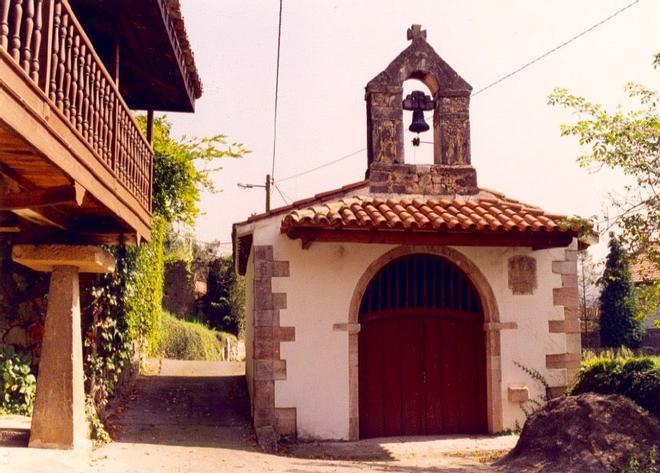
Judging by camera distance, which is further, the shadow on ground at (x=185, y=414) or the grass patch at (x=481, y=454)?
the shadow on ground at (x=185, y=414)

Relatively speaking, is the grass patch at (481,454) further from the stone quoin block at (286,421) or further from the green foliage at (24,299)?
the green foliage at (24,299)

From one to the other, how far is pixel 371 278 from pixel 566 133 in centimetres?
316

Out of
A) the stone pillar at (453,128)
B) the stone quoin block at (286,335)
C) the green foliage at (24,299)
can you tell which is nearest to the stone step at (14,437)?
the green foliage at (24,299)

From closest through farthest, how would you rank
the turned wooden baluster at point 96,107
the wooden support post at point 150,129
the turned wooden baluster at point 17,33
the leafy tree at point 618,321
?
the turned wooden baluster at point 17,33 < the turned wooden baluster at point 96,107 < the wooden support post at point 150,129 < the leafy tree at point 618,321

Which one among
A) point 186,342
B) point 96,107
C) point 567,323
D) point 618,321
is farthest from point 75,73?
point 618,321

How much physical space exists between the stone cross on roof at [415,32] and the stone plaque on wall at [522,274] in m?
3.40

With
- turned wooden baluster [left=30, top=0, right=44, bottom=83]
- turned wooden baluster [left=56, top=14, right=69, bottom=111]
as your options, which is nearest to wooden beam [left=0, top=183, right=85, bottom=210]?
turned wooden baluster [left=56, top=14, right=69, bottom=111]

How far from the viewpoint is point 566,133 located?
7824 millimetres

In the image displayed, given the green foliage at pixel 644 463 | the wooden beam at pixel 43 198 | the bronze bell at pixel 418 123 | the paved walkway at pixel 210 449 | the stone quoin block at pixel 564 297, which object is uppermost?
the bronze bell at pixel 418 123

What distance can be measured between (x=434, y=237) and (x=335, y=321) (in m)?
1.67

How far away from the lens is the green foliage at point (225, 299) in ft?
71.1

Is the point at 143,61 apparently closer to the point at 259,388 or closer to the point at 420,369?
the point at 259,388

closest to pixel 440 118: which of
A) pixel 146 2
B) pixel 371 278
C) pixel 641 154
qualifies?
pixel 371 278

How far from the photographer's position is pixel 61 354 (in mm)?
6910
